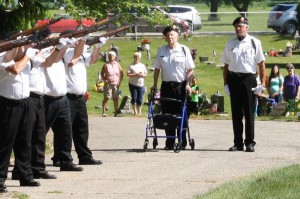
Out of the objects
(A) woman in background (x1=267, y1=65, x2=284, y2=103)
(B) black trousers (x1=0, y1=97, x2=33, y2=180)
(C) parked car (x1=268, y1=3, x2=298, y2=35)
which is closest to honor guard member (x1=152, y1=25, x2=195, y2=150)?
(B) black trousers (x1=0, y1=97, x2=33, y2=180)

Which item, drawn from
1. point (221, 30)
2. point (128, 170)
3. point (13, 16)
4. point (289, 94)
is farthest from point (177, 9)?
point (128, 170)

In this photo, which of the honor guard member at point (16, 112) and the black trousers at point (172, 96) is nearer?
the honor guard member at point (16, 112)

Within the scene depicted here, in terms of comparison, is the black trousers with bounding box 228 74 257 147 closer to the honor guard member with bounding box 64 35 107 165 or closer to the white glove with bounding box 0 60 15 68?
the honor guard member with bounding box 64 35 107 165

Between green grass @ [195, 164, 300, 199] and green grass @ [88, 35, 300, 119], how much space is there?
18.0 m

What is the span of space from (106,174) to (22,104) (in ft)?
7.35

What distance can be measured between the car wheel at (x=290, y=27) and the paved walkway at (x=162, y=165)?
3674 cm

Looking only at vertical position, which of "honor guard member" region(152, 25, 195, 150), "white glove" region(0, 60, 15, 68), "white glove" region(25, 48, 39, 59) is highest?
"white glove" region(25, 48, 39, 59)

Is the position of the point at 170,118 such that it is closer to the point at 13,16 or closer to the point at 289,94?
the point at 13,16

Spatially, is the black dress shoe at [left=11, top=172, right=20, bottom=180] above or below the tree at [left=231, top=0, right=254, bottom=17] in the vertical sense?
above

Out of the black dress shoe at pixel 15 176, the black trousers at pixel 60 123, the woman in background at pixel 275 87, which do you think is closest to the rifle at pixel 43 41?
the black trousers at pixel 60 123

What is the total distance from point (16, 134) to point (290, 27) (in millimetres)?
47458

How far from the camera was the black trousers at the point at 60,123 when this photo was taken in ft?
47.0

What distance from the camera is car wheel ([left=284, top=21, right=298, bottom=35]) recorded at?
5879 cm

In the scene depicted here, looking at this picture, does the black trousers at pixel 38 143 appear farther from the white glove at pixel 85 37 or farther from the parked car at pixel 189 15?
the parked car at pixel 189 15
